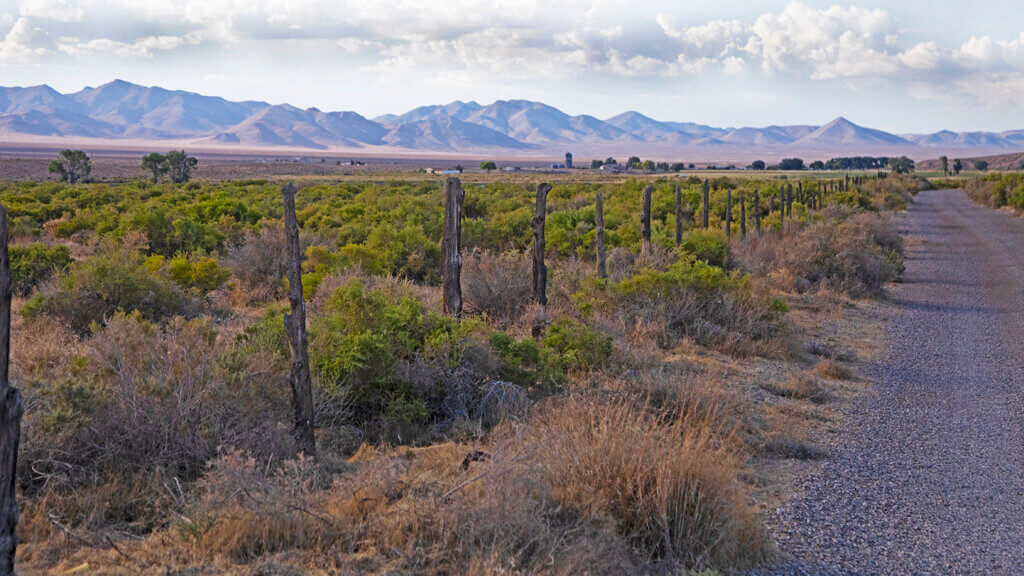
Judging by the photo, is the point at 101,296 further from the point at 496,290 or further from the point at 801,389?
the point at 801,389

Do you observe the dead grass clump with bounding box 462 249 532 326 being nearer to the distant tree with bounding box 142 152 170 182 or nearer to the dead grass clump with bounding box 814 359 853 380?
the dead grass clump with bounding box 814 359 853 380

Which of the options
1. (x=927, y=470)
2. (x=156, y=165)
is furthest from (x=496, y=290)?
(x=156, y=165)

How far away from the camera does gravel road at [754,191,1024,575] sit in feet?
16.4

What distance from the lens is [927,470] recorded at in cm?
658

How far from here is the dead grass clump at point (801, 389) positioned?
8828 millimetres

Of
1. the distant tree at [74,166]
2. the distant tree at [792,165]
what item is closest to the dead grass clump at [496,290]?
the distant tree at [74,166]

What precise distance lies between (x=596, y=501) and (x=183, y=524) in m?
2.38

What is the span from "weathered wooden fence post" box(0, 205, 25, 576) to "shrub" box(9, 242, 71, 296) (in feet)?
35.3

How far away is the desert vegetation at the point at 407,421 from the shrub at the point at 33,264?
0.17 ft

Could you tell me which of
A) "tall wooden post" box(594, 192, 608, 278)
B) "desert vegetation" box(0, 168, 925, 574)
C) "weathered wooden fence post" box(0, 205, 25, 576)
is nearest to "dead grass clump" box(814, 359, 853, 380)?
"desert vegetation" box(0, 168, 925, 574)

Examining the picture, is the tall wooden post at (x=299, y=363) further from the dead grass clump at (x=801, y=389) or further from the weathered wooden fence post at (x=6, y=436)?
the dead grass clump at (x=801, y=389)

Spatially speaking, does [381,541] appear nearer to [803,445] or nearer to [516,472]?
[516,472]

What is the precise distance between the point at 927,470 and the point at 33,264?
540 inches

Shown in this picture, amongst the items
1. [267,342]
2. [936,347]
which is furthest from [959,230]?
[267,342]
